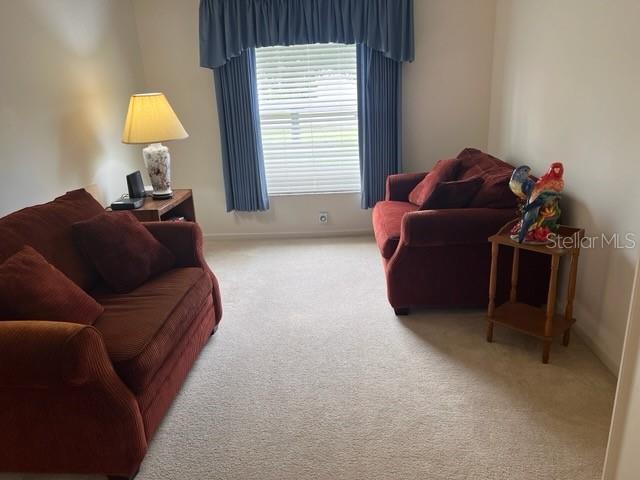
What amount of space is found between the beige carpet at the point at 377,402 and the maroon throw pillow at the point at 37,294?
0.65 metres

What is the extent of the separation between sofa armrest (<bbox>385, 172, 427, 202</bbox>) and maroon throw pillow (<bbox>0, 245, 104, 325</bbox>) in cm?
249

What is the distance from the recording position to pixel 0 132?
257cm

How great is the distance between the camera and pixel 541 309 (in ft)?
8.93

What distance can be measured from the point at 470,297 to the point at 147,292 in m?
1.85

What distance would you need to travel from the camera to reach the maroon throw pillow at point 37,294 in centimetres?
179

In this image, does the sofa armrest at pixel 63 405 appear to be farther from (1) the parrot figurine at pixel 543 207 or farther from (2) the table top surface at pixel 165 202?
(1) the parrot figurine at pixel 543 207

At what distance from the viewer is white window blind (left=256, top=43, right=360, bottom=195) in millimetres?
4109

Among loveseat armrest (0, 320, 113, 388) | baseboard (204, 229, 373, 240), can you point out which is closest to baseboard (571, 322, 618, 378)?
baseboard (204, 229, 373, 240)

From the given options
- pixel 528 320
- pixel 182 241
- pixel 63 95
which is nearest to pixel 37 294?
pixel 182 241

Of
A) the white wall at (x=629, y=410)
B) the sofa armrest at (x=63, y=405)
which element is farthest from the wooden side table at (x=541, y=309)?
the sofa armrest at (x=63, y=405)

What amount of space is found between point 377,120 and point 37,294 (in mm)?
3053

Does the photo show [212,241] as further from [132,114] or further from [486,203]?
[486,203]

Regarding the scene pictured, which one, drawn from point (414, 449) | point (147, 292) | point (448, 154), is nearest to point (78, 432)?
point (147, 292)

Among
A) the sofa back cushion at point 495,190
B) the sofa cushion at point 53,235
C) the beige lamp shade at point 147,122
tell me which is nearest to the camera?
the sofa cushion at point 53,235
